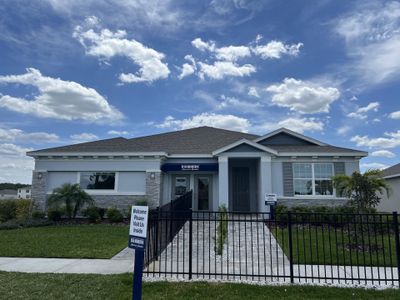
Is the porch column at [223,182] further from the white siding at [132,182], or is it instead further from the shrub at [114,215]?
the shrub at [114,215]

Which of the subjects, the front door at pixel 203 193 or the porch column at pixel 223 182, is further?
the front door at pixel 203 193

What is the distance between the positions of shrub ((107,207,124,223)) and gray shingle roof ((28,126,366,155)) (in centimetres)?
354

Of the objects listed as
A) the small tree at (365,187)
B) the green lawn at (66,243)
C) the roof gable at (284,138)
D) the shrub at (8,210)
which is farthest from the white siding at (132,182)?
the small tree at (365,187)

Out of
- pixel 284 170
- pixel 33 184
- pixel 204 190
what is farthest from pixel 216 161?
pixel 33 184

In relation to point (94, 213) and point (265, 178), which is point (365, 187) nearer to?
point (265, 178)

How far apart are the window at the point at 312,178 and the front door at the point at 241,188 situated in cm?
316

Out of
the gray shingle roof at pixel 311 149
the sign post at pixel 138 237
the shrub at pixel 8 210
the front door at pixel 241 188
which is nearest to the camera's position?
the sign post at pixel 138 237

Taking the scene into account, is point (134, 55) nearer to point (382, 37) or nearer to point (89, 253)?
point (89, 253)

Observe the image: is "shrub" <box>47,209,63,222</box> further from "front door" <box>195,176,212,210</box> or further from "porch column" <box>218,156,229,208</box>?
"porch column" <box>218,156,229,208</box>

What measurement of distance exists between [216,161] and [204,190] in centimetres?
214

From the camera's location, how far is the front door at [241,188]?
18.9 m

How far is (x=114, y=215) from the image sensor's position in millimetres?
15977

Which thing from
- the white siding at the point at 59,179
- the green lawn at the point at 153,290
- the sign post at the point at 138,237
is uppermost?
the white siding at the point at 59,179

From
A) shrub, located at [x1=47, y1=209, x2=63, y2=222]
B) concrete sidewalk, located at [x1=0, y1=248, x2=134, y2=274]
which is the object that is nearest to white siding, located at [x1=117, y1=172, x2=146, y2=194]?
shrub, located at [x1=47, y1=209, x2=63, y2=222]
